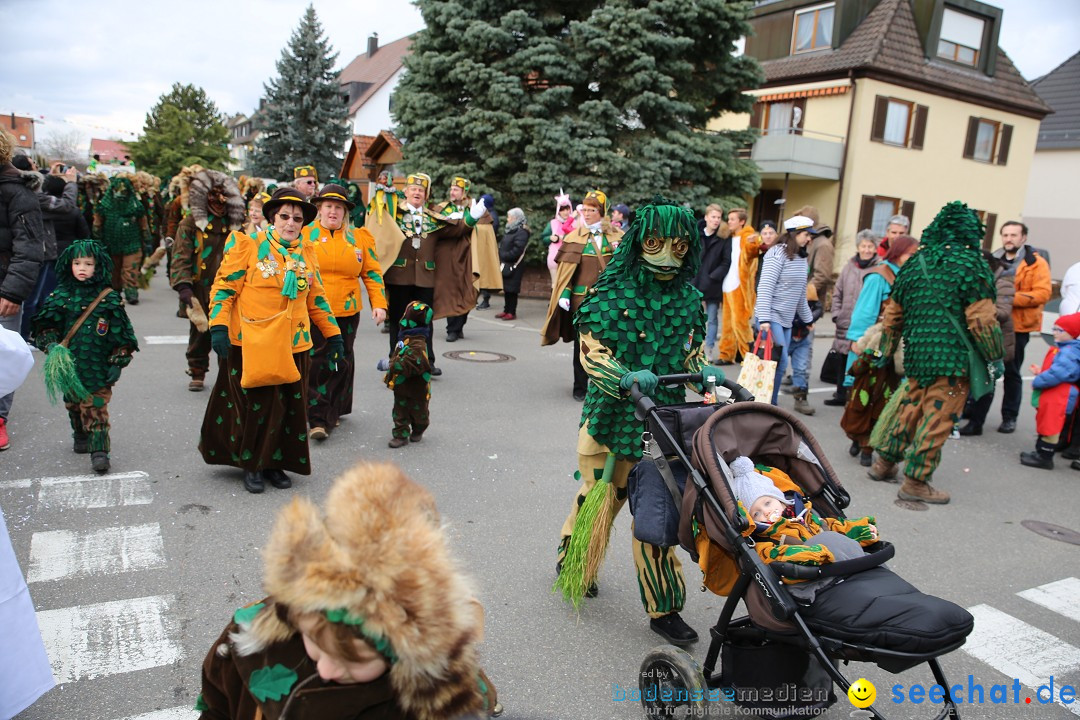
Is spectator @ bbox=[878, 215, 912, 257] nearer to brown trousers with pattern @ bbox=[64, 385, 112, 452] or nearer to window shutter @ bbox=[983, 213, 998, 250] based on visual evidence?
brown trousers with pattern @ bbox=[64, 385, 112, 452]

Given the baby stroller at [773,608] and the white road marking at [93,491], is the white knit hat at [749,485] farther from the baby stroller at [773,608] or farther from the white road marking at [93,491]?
the white road marking at [93,491]

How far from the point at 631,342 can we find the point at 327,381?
360cm

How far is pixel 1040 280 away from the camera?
787cm

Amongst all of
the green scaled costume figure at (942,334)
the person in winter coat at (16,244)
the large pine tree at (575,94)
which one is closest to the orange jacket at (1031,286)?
the green scaled costume figure at (942,334)

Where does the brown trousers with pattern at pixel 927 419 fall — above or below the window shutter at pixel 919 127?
below

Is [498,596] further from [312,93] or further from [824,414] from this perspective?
[312,93]

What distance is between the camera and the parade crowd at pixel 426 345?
1.50m

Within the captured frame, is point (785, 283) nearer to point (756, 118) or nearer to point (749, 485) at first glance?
point (749, 485)

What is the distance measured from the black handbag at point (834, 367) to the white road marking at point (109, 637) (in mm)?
7611

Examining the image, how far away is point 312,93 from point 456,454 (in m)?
32.7

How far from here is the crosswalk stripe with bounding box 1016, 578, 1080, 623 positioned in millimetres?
4324

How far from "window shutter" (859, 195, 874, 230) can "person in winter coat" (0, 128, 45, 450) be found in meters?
22.7

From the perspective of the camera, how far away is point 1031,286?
26.0ft

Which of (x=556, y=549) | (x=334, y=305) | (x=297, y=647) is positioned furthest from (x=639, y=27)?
(x=297, y=647)
